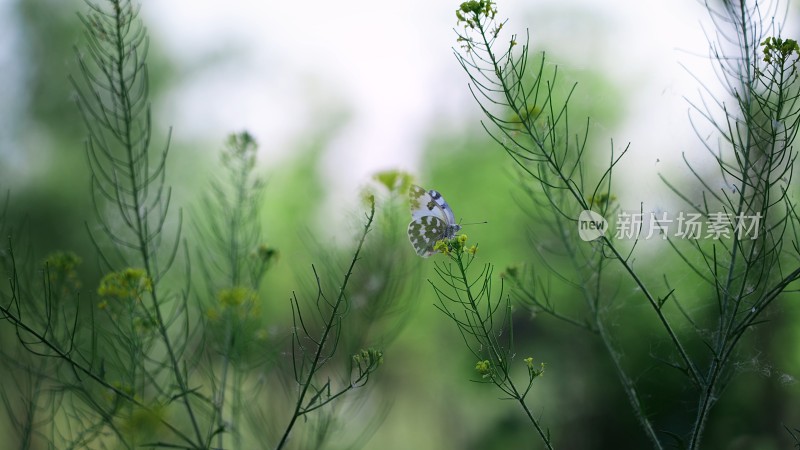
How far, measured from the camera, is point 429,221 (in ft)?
4.01

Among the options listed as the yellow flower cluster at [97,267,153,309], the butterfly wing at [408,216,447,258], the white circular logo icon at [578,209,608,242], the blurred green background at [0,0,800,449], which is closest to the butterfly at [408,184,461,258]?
the butterfly wing at [408,216,447,258]

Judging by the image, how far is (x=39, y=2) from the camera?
6.00 m

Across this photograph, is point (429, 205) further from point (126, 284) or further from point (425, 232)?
point (126, 284)

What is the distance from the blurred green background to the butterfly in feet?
4.58

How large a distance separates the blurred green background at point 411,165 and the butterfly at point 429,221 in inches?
55.0

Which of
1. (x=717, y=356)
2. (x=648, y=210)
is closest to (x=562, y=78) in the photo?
(x=648, y=210)

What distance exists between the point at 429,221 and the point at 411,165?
211 centimetres

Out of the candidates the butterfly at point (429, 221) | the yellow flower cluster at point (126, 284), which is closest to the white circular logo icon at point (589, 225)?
the butterfly at point (429, 221)

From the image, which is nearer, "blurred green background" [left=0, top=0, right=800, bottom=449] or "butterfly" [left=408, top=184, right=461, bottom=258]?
"butterfly" [left=408, top=184, right=461, bottom=258]

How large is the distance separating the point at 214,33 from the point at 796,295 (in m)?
6.28

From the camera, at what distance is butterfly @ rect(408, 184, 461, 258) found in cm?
120

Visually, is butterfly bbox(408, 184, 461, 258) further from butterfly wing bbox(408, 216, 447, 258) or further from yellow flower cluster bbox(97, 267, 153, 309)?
yellow flower cluster bbox(97, 267, 153, 309)

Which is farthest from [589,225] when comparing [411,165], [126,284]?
[411,165]

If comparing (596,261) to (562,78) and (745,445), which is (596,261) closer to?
(562,78)
